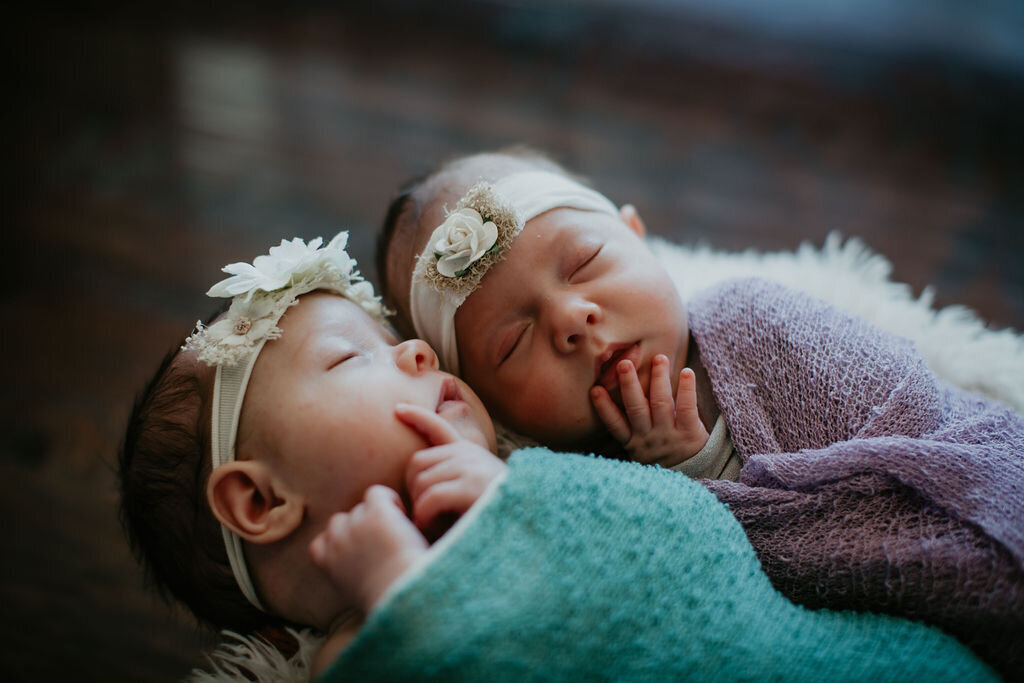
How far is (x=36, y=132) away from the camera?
245cm

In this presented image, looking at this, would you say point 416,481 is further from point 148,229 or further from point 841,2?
point 841,2

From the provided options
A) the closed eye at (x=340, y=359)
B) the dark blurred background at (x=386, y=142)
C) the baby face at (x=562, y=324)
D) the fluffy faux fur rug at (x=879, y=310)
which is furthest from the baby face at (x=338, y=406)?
the dark blurred background at (x=386, y=142)

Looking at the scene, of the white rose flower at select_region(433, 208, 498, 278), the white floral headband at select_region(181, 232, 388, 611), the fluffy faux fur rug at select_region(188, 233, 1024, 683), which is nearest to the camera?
the white floral headband at select_region(181, 232, 388, 611)

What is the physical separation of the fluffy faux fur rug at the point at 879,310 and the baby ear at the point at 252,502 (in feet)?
0.78

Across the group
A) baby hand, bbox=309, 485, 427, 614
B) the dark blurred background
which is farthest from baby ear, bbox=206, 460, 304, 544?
the dark blurred background

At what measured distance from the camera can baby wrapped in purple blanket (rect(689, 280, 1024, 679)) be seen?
939 millimetres

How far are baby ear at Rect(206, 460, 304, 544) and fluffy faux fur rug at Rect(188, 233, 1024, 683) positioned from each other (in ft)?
0.78

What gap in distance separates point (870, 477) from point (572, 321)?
0.45m

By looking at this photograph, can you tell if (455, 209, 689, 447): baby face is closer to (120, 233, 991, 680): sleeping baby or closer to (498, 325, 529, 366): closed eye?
(498, 325, 529, 366): closed eye

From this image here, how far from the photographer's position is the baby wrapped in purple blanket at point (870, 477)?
939 mm

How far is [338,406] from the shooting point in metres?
0.99

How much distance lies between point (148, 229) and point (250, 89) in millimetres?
740

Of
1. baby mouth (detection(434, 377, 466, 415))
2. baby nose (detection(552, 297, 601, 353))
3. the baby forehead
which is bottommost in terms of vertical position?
baby mouth (detection(434, 377, 466, 415))

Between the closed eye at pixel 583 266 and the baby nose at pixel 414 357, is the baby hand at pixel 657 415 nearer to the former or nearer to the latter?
the closed eye at pixel 583 266
